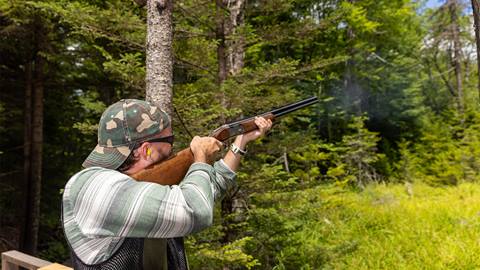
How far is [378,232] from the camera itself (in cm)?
759

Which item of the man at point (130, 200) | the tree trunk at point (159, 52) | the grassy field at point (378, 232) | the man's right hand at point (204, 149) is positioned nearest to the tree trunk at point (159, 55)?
the tree trunk at point (159, 52)

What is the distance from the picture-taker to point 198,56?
206 inches

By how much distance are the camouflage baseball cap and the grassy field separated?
388cm

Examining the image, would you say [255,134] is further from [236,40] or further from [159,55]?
[236,40]

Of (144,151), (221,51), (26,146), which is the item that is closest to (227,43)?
(221,51)

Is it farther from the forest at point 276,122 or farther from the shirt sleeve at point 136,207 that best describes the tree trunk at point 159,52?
the shirt sleeve at point 136,207

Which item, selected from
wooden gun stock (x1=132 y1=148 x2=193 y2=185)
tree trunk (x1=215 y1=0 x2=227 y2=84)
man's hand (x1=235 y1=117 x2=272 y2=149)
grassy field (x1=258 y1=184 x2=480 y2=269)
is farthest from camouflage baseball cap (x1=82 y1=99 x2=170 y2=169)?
grassy field (x1=258 y1=184 x2=480 y2=269)

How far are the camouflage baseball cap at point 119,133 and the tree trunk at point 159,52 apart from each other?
1.98 meters

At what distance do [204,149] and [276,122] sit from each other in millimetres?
3725

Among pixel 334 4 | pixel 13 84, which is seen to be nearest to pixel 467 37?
pixel 334 4

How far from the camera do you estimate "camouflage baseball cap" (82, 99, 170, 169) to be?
1521 millimetres

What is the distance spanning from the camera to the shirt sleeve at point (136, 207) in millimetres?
1314

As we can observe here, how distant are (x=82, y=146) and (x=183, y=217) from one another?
31.4 ft

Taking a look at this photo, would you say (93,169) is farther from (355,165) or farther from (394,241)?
(355,165)
